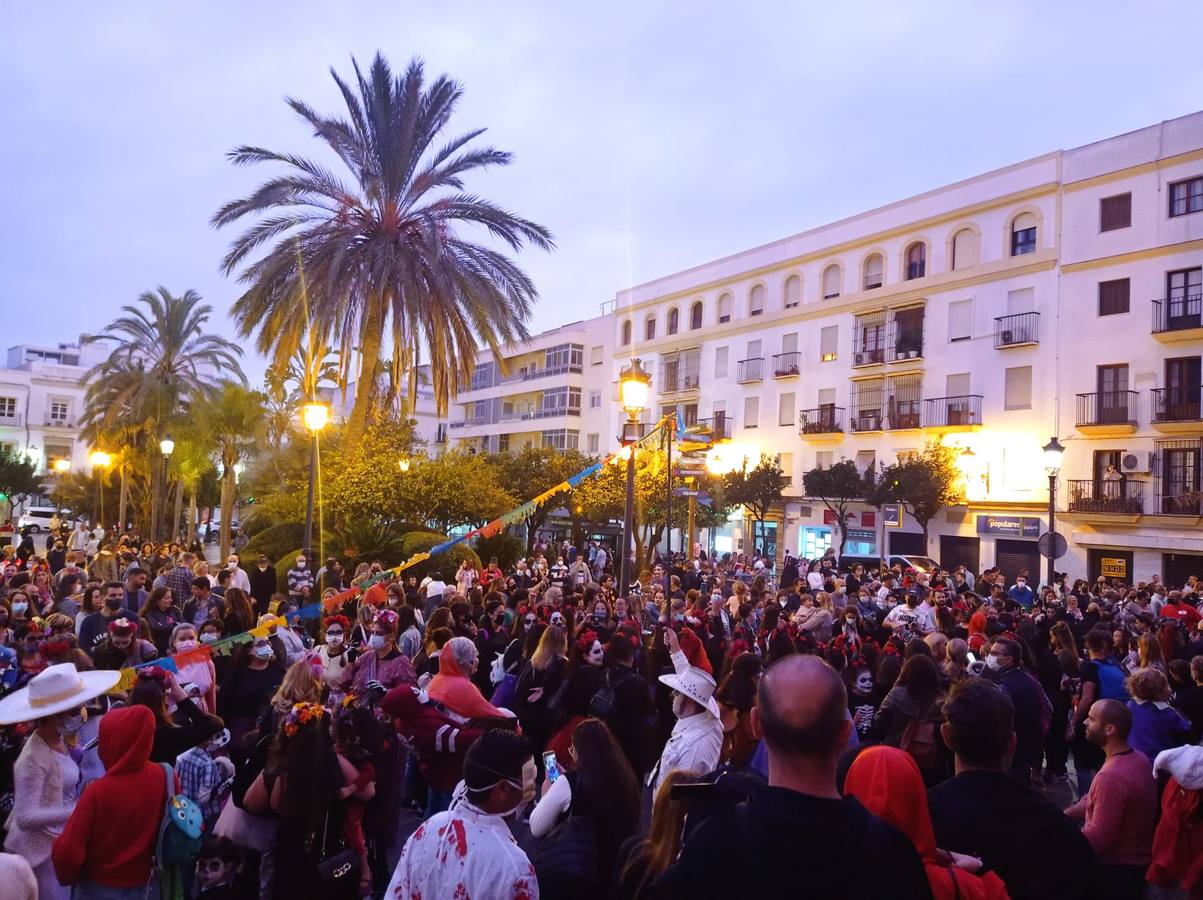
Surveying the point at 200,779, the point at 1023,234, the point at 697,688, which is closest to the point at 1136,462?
the point at 1023,234

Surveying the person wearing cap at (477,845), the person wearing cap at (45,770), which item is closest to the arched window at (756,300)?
the person wearing cap at (45,770)

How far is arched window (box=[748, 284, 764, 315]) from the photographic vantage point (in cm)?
4394

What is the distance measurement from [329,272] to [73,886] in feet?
55.9

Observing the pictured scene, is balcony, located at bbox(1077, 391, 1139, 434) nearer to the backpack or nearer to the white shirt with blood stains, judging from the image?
the backpack

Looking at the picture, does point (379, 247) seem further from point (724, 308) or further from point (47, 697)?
point (724, 308)

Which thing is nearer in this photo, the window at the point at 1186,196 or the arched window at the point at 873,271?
the window at the point at 1186,196

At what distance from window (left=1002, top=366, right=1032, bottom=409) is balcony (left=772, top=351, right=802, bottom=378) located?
9.95 metres

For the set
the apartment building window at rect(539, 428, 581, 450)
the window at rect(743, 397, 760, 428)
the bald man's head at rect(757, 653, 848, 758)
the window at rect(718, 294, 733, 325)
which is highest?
the window at rect(718, 294, 733, 325)

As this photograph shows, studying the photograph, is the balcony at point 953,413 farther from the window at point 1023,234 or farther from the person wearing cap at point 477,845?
the person wearing cap at point 477,845

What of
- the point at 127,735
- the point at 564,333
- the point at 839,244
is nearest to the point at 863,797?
the point at 127,735

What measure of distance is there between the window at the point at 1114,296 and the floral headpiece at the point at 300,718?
3311cm

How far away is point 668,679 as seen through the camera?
478 cm

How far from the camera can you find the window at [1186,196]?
1132 inches

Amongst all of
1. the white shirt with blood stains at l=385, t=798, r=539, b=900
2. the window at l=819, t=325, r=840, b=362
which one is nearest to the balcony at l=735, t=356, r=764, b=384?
the window at l=819, t=325, r=840, b=362
